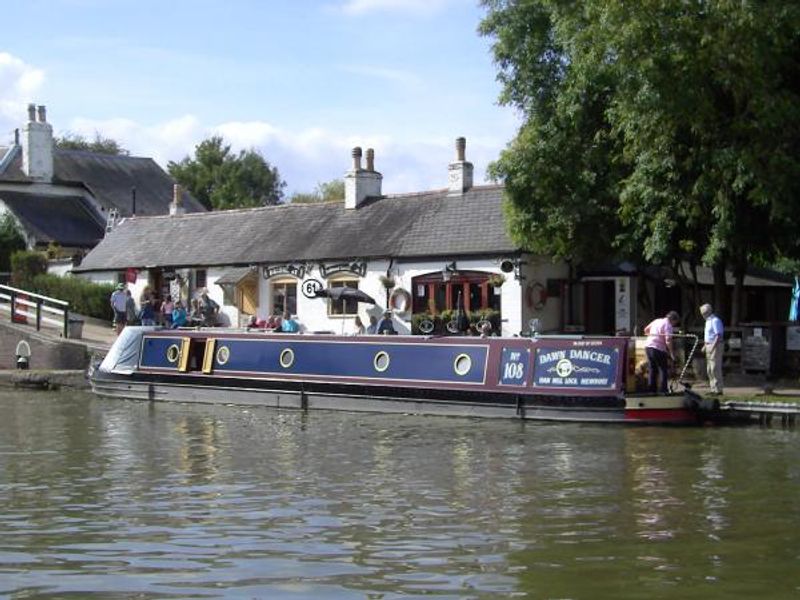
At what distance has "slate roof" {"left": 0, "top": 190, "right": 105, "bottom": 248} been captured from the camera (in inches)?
1677

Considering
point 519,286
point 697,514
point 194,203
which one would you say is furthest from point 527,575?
point 194,203

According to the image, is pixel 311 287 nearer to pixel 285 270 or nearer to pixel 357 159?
pixel 285 270

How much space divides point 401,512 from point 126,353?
1480 cm

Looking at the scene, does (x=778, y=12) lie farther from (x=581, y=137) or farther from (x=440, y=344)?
(x=440, y=344)

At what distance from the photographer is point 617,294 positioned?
27.9 metres

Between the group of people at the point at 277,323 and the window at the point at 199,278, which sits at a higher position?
the window at the point at 199,278

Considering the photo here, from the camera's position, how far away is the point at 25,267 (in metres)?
37.4

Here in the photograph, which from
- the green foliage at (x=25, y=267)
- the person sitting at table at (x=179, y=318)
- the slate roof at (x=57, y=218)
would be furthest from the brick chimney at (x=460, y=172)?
the slate roof at (x=57, y=218)

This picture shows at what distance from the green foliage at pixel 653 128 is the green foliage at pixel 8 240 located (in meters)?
23.6

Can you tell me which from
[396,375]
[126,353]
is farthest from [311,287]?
[396,375]

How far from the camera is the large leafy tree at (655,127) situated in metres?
19.1

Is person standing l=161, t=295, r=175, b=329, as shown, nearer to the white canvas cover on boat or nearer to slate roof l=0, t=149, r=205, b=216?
the white canvas cover on boat

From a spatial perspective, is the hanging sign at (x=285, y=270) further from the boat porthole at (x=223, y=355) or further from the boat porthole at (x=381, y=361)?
the boat porthole at (x=381, y=361)

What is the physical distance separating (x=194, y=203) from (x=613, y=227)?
28.5 meters
